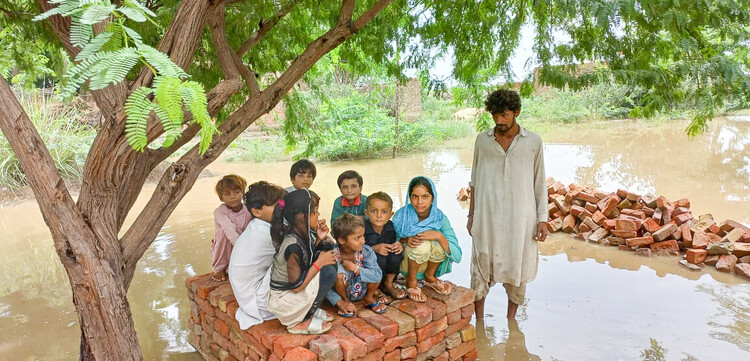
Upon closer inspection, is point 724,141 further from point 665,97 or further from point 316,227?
point 316,227

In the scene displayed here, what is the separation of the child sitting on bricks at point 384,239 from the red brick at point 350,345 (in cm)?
56

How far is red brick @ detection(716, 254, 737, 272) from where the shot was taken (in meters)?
4.68

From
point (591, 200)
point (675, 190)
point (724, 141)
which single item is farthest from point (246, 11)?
point (724, 141)

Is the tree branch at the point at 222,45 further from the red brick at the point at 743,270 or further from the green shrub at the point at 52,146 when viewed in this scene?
the green shrub at the point at 52,146

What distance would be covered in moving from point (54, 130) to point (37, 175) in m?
8.97

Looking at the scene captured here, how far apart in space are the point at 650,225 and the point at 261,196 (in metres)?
4.73

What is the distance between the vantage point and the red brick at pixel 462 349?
3.22 meters

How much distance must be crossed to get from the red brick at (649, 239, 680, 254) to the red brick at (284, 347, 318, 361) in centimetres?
443

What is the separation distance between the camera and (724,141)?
12641mm

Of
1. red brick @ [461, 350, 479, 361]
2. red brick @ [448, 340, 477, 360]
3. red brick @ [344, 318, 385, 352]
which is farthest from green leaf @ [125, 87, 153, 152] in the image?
red brick @ [461, 350, 479, 361]

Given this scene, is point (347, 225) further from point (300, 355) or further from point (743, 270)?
point (743, 270)

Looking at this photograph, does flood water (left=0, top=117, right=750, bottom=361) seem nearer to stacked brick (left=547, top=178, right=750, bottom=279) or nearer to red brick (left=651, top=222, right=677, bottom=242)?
stacked brick (left=547, top=178, right=750, bottom=279)

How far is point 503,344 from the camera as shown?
11.7ft

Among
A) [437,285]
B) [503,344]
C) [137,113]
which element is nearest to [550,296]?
[503,344]
